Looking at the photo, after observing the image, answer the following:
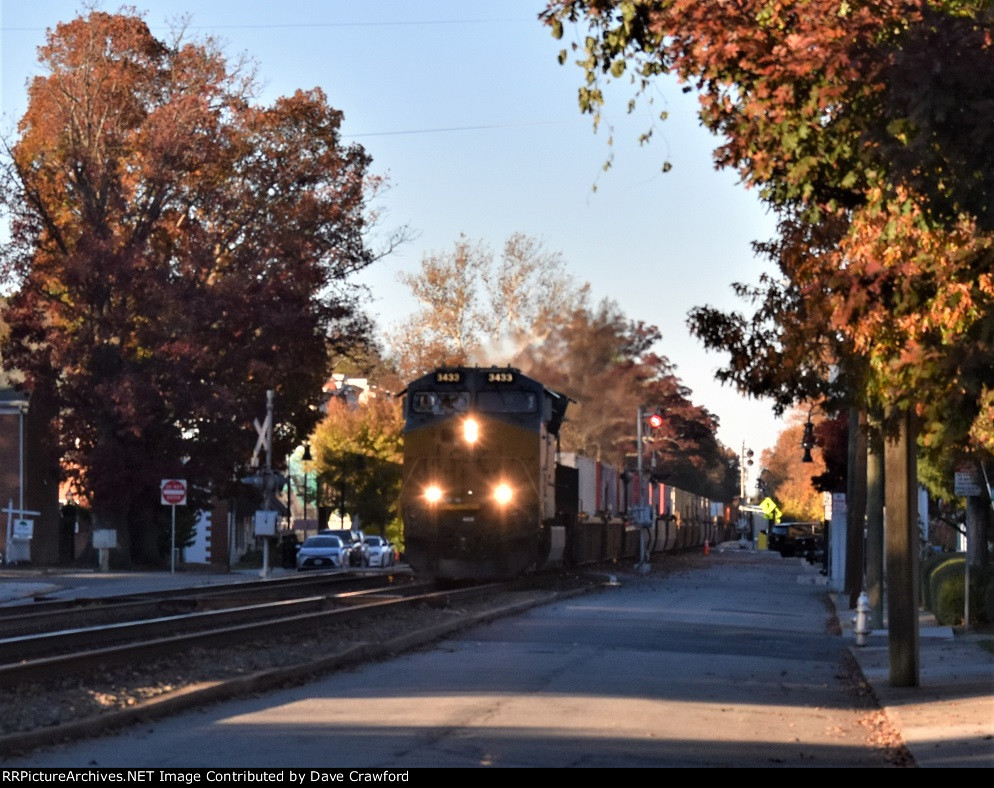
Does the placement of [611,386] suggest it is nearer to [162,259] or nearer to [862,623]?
[162,259]

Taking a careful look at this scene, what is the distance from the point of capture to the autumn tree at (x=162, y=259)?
48219mm

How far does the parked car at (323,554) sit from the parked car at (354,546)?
4.67 ft

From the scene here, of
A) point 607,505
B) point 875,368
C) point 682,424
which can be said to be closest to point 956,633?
point 875,368

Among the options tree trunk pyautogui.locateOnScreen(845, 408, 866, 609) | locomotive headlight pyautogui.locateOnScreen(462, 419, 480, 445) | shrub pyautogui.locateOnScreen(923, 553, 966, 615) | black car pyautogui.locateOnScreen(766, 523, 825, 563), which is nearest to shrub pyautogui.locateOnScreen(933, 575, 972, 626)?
shrub pyautogui.locateOnScreen(923, 553, 966, 615)

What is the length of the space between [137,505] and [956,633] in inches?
1313

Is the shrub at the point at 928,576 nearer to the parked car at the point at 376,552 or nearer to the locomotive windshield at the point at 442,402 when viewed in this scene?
the locomotive windshield at the point at 442,402

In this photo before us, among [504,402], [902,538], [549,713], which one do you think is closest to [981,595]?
[902,538]

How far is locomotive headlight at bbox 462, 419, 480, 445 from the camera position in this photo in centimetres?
3150

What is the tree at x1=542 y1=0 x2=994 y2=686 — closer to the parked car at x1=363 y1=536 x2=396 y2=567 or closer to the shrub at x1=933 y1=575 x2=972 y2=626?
the shrub at x1=933 y1=575 x2=972 y2=626

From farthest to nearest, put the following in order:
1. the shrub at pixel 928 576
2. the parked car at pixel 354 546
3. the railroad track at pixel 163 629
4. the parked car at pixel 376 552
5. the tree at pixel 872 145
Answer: the parked car at pixel 376 552 → the parked car at pixel 354 546 → the shrub at pixel 928 576 → the railroad track at pixel 163 629 → the tree at pixel 872 145

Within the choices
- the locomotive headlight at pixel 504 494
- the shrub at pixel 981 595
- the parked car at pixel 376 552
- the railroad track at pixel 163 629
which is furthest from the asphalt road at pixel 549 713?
the parked car at pixel 376 552

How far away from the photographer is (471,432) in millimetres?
31516

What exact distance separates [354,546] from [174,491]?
14713 millimetres

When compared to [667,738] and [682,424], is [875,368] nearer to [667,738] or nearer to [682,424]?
[667,738]
